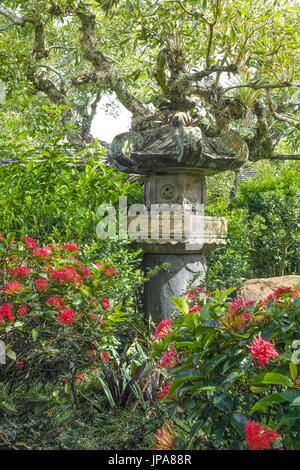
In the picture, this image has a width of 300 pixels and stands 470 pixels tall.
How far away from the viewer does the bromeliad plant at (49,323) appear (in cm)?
252

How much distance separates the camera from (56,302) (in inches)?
103

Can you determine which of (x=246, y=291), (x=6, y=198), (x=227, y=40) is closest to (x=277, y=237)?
(x=246, y=291)

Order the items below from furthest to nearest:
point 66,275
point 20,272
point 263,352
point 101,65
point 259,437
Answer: point 101,65
point 20,272
point 66,275
point 263,352
point 259,437

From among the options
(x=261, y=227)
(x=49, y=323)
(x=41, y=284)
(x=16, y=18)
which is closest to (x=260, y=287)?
(x=261, y=227)

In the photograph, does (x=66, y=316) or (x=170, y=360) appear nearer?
(x=170, y=360)

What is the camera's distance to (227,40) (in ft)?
16.8

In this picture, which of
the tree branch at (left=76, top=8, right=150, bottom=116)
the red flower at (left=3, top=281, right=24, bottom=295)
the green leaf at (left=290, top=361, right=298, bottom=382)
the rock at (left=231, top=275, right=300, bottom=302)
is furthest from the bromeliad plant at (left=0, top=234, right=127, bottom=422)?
the tree branch at (left=76, top=8, right=150, bottom=116)

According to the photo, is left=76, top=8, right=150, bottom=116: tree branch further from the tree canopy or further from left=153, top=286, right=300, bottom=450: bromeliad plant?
left=153, top=286, right=300, bottom=450: bromeliad plant

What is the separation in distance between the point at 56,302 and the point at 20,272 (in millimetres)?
→ 329

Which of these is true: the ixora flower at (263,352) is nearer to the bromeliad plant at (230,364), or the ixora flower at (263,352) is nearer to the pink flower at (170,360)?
the bromeliad plant at (230,364)

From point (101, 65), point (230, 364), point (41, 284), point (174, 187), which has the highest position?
point (101, 65)

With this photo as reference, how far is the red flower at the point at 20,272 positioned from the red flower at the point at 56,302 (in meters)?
0.26

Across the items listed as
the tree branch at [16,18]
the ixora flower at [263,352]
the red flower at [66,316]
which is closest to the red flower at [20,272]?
the red flower at [66,316]

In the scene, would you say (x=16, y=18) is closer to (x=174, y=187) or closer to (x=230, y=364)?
(x=174, y=187)
